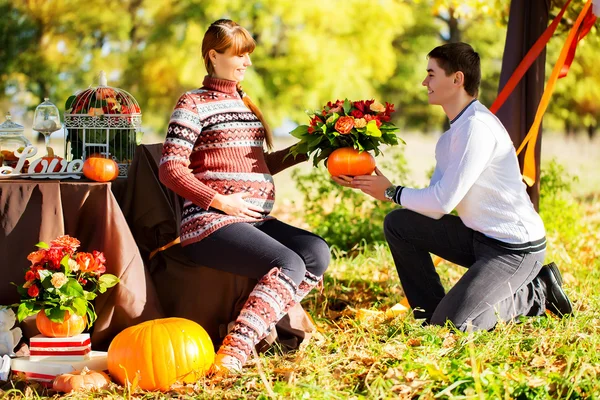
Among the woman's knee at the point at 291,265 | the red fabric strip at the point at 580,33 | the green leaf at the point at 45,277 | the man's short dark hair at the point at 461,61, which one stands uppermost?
the red fabric strip at the point at 580,33

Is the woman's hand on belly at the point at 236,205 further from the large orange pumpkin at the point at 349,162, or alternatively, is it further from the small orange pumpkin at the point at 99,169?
the small orange pumpkin at the point at 99,169

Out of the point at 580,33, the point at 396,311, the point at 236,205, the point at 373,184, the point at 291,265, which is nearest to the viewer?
the point at 291,265

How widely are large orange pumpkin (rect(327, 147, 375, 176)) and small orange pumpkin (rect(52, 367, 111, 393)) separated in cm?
153

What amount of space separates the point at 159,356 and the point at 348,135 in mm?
1458

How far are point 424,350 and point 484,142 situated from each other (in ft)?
3.47

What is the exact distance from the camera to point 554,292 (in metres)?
4.10

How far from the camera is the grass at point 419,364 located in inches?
117

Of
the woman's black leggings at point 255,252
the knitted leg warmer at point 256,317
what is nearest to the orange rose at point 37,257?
the woman's black leggings at point 255,252

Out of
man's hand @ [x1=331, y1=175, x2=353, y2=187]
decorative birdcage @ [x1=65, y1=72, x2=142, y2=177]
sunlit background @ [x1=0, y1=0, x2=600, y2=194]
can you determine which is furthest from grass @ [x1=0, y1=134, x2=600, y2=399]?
sunlit background @ [x1=0, y1=0, x2=600, y2=194]

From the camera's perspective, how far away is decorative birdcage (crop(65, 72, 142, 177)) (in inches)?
164

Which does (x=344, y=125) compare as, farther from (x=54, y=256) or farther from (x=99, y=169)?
(x=54, y=256)

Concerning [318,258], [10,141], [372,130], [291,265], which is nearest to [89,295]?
[291,265]

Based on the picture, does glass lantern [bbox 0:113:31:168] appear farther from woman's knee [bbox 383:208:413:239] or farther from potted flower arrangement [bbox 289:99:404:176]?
woman's knee [bbox 383:208:413:239]

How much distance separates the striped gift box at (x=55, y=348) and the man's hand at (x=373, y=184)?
62.4 inches
